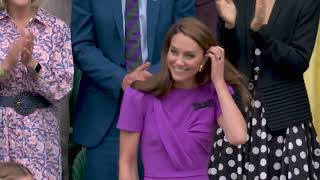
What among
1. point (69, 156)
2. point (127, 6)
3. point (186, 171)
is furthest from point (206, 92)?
point (69, 156)

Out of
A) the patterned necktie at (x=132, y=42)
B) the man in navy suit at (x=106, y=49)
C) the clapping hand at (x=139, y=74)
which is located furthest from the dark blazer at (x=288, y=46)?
the clapping hand at (x=139, y=74)

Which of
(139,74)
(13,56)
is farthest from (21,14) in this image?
(139,74)

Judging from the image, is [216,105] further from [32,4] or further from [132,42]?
[32,4]

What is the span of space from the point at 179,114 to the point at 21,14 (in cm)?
101

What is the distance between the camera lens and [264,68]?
4496 mm

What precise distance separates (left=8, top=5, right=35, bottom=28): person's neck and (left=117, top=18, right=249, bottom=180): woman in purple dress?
A: 0.76 metres

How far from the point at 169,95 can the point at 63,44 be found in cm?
74

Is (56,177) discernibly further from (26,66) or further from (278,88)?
(278,88)

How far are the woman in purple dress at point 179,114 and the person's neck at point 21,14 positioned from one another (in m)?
0.76

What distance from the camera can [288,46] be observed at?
4.43 m

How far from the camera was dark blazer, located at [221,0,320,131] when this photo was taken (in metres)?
4.46

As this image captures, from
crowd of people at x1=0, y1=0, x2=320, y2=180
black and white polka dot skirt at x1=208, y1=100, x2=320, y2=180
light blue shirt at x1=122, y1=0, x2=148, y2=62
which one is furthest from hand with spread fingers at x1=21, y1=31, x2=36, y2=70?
black and white polka dot skirt at x1=208, y1=100, x2=320, y2=180

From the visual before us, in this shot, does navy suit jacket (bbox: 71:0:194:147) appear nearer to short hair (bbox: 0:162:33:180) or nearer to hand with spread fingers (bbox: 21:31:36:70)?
hand with spread fingers (bbox: 21:31:36:70)

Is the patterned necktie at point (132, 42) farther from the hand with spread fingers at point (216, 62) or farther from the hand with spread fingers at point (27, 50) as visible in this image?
the hand with spread fingers at point (216, 62)
